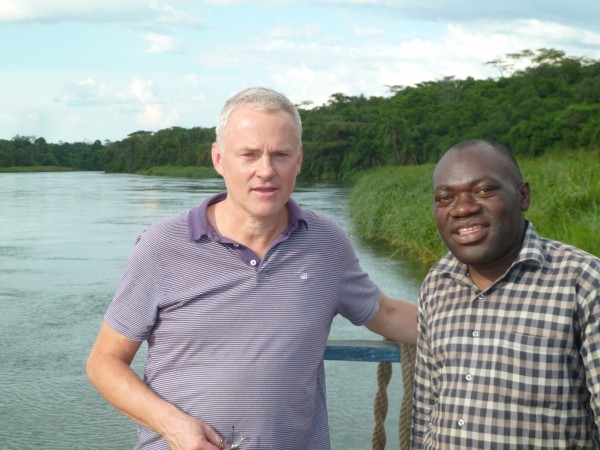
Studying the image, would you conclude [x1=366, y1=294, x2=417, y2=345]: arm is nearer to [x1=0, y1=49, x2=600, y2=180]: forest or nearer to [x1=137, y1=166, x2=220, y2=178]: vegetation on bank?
[x1=0, y1=49, x2=600, y2=180]: forest

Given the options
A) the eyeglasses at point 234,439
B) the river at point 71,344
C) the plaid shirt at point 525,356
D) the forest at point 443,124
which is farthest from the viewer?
the forest at point 443,124

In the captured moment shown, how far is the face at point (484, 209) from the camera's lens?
1.76 m

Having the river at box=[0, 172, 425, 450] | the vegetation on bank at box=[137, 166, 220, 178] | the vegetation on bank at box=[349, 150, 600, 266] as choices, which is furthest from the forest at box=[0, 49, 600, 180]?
the river at box=[0, 172, 425, 450]

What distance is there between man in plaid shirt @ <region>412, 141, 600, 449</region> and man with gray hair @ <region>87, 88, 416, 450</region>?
286 mm

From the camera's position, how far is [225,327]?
1.89m

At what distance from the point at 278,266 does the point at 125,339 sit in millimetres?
370

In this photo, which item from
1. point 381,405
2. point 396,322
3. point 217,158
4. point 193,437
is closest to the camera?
point 193,437

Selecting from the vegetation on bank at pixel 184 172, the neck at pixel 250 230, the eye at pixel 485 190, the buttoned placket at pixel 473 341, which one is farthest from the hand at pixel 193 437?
the vegetation on bank at pixel 184 172

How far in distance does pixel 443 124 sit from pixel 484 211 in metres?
42.4

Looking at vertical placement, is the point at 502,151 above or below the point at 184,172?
above

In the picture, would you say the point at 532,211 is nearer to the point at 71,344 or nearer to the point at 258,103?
the point at 71,344

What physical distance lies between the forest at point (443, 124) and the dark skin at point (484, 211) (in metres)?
25.1

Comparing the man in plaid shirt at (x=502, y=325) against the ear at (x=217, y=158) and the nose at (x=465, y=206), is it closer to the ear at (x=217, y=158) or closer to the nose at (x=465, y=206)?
the nose at (x=465, y=206)

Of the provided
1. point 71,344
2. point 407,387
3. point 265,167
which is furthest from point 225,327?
point 71,344
